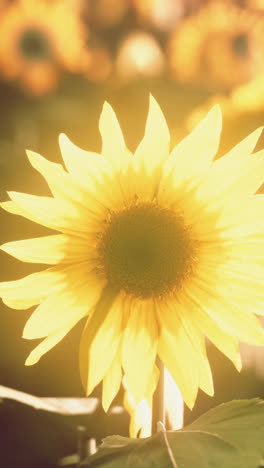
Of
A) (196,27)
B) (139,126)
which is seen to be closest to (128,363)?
(139,126)

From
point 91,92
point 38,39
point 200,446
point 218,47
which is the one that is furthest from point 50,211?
point 38,39

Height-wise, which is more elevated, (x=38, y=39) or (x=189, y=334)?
(x=38, y=39)

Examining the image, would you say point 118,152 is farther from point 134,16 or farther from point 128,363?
point 134,16

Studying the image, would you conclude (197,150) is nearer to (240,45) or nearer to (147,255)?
(147,255)

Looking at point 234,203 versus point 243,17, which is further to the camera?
point 243,17

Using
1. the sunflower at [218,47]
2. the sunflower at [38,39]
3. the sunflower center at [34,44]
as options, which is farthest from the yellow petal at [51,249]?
the sunflower center at [34,44]

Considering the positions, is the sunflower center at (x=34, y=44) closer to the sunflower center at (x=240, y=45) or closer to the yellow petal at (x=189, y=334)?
the sunflower center at (x=240, y=45)

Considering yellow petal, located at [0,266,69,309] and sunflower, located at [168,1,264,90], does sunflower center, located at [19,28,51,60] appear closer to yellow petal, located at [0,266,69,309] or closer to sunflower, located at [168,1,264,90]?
sunflower, located at [168,1,264,90]
